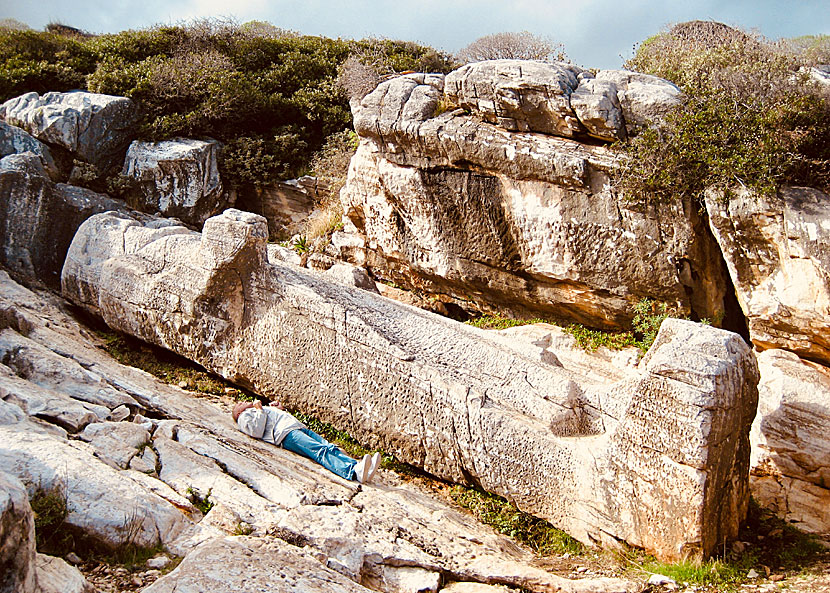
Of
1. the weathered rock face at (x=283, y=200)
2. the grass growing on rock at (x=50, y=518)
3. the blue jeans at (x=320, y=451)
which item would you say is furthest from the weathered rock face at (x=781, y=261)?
the weathered rock face at (x=283, y=200)

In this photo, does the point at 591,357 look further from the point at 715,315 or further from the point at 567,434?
the point at 567,434

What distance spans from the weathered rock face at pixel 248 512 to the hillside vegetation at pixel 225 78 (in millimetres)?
6865

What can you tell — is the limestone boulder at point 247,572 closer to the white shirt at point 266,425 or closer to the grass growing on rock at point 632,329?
the white shirt at point 266,425

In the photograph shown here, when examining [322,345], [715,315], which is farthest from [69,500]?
[715,315]

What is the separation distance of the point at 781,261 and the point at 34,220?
9451 mm

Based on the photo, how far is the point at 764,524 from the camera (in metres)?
5.86

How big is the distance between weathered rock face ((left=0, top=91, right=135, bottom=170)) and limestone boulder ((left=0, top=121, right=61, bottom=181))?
0.94 ft

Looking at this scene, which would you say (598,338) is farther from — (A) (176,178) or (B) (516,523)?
(A) (176,178)

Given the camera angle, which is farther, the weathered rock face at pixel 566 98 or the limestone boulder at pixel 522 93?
the limestone boulder at pixel 522 93

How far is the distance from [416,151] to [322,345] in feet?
11.8

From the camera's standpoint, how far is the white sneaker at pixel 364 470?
235 inches

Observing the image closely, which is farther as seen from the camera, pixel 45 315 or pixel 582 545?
pixel 45 315

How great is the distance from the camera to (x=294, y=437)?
639 centimetres

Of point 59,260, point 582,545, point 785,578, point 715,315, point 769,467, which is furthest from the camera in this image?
point 59,260
